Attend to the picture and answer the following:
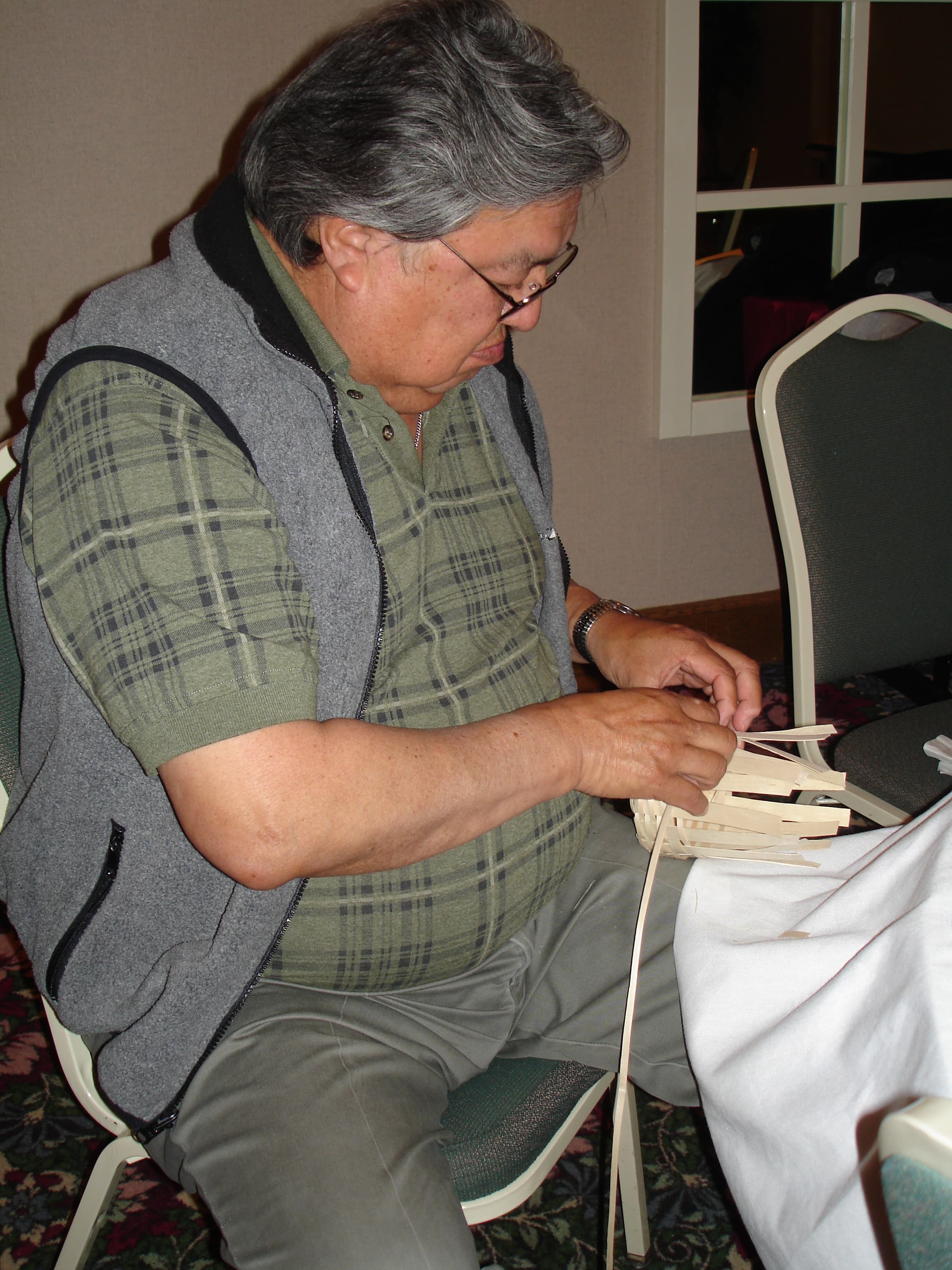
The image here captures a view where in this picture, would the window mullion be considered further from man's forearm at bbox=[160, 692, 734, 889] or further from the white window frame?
man's forearm at bbox=[160, 692, 734, 889]

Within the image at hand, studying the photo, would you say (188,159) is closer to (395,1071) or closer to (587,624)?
(587,624)

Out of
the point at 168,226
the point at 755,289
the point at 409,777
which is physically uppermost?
the point at 168,226

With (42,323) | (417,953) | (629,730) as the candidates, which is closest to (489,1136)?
(417,953)

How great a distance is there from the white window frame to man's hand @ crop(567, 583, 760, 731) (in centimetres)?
164

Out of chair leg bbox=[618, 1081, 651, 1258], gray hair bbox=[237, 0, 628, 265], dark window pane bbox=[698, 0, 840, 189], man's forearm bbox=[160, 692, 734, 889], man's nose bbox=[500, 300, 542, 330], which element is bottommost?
chair leg bbox=[618, 1081, 651, 1258]

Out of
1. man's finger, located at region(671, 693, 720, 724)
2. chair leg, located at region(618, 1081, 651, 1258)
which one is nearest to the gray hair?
man's finger, located at region(671, 693, 720, 724)

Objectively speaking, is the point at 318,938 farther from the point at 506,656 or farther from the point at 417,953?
the point at 506,656

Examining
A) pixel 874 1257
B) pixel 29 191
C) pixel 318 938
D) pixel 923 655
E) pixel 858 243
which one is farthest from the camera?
pixel 858 243

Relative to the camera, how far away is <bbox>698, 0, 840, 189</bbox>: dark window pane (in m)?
2.66

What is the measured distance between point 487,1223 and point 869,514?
4.10ft

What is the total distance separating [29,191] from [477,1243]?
2260 millimetres

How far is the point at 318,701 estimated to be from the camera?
82cm

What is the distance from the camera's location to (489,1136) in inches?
34.7

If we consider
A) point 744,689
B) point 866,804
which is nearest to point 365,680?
point 744,689
